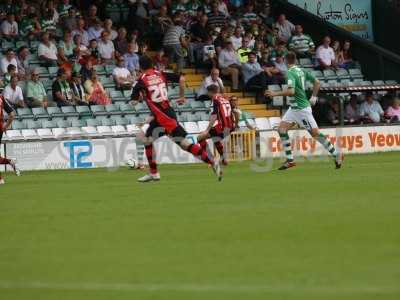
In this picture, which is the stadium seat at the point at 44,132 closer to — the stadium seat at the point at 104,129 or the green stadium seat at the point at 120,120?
the stadium seat at the point at 104,129

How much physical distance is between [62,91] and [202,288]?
71.8 feet

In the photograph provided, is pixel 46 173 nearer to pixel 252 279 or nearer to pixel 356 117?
pixel 356 117

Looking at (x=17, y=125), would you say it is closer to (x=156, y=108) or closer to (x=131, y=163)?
(x=131, y=163)

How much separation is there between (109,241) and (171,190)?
6.72m

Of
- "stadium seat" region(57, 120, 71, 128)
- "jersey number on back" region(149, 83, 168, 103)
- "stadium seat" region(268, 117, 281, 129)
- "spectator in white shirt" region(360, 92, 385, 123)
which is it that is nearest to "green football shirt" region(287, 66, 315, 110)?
"jersey number on back" region(149, 83, 168, 103)

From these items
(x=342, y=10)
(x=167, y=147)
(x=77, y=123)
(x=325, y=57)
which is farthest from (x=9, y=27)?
(x=342, y=10)

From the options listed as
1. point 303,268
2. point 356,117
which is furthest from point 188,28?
point 303,268

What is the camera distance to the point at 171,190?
1711 centimetres

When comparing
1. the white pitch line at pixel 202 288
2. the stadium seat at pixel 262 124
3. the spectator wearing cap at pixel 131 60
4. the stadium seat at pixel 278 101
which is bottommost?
the stadium seat at pixel 262 124

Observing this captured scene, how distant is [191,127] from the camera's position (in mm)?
29953

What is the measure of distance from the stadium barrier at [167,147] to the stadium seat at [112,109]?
5.35ft

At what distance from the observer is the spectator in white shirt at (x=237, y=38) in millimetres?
33594

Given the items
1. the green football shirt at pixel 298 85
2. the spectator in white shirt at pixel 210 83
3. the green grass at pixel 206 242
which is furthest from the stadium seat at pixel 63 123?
the green grass at pixel 206 242

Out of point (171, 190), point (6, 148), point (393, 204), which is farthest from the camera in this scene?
point (6, 148)
